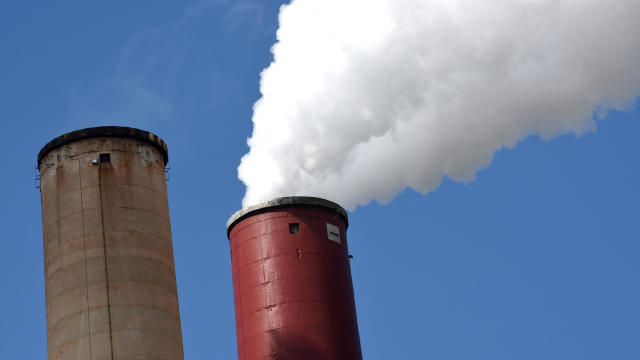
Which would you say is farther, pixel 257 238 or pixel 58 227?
pixel 257 238

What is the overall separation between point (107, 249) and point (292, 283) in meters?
6.76

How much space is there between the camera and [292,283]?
3419cm

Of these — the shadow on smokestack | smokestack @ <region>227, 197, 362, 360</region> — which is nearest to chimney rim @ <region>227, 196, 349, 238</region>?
smokestack @ <region>227, 197, 362, 360</region>

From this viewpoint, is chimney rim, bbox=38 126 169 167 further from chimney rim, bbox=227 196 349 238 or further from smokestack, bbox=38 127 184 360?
chimney rim, bbox=227 196 349 238

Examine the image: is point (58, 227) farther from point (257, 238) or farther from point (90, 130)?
point (257, 238)

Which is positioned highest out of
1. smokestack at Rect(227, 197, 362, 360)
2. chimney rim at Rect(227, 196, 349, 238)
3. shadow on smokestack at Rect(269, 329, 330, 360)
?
chimney rim at Rect(227, 196, 349, 238)

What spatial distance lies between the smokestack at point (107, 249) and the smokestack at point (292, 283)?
4249 millimetres

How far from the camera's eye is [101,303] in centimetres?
2886

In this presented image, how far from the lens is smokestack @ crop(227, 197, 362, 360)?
33.6 metres

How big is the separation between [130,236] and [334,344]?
737cm

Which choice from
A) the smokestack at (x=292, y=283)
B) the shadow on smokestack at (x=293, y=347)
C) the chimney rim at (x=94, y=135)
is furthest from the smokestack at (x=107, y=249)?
the smokestack at (x=292, y=283)

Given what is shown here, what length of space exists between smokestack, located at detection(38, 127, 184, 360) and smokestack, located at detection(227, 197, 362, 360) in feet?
13.9

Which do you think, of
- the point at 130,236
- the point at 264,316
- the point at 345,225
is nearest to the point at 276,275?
the point at 264,316

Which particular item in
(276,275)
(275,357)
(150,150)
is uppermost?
(150,150)
